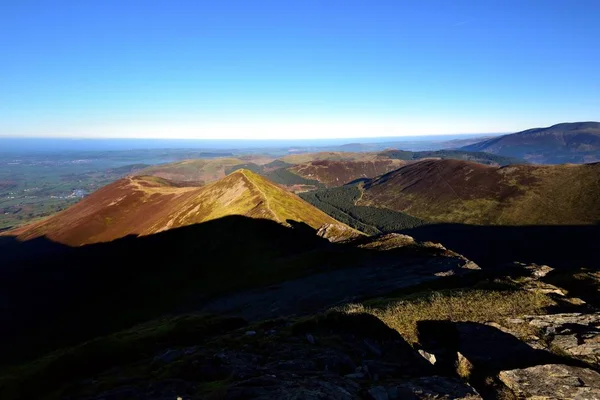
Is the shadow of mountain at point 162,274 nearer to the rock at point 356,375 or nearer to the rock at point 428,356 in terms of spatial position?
the rock at point 428,356

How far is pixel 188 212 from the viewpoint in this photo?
6063 inches

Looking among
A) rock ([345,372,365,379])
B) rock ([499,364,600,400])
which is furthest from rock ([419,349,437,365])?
rock ([345,372,365,379])

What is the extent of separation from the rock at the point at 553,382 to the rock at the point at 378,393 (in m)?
6.87

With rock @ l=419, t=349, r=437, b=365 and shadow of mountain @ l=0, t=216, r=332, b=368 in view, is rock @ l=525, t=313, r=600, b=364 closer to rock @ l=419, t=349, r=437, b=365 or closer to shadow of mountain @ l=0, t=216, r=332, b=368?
rock @ l=419, t=349, r=437, b=365

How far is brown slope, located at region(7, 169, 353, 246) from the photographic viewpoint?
139m

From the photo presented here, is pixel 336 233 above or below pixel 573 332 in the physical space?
below

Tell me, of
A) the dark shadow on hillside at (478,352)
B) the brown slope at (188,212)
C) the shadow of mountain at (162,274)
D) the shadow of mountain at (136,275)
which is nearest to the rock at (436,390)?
the dark shadow on hillside at (478,352)

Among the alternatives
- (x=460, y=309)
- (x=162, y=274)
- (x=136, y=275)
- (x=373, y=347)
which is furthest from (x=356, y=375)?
(x=136, y=275)

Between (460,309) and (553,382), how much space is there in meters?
9.62

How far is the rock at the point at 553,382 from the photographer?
16.3 metres

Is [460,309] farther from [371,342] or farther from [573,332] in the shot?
[371,342]

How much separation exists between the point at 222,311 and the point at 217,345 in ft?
126

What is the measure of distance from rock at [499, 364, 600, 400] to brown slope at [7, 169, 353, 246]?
95.7 meters

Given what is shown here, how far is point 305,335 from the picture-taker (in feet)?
91.4
